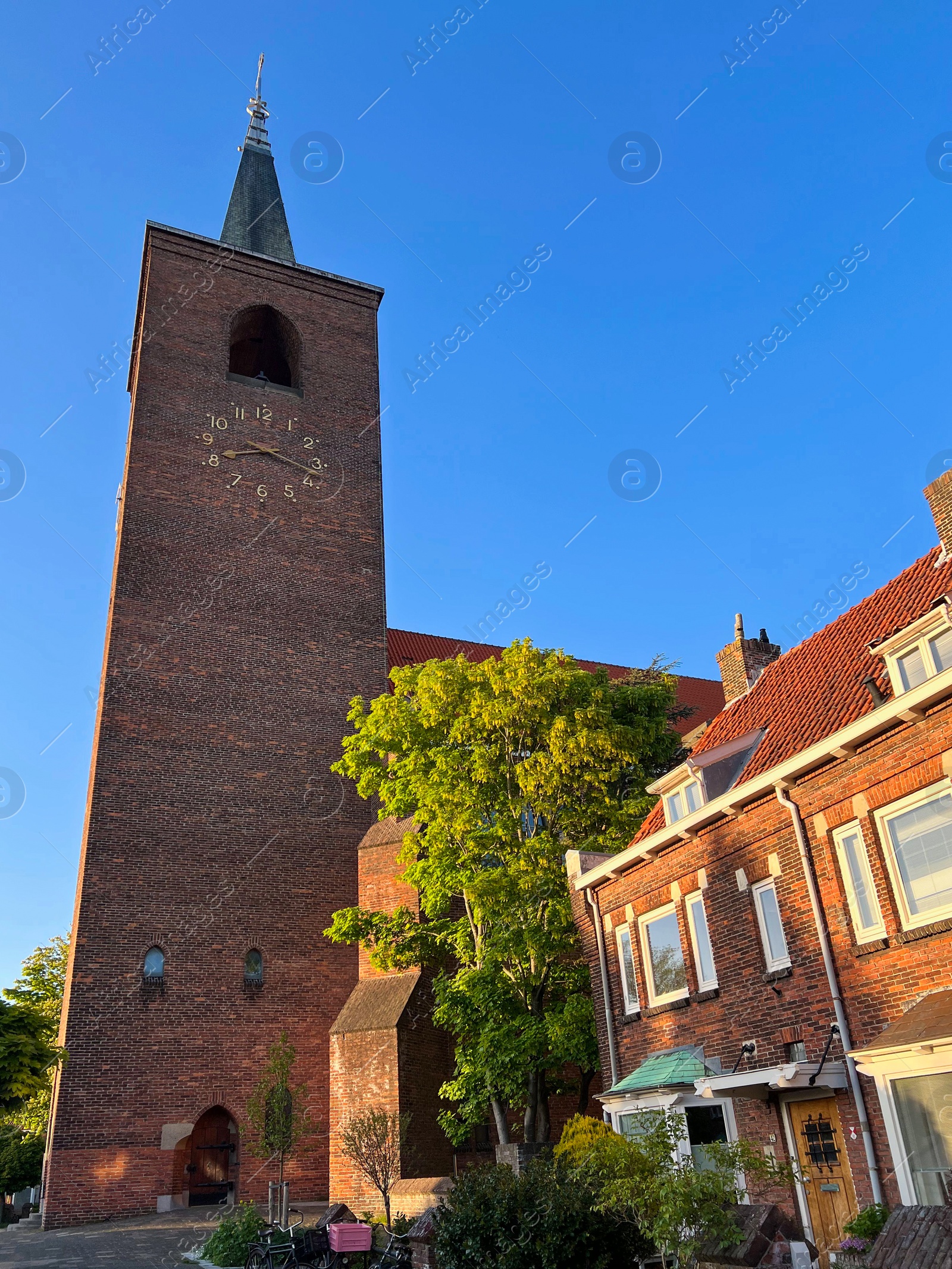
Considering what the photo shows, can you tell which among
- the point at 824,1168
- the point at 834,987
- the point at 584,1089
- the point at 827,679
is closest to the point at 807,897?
the point at 834,987

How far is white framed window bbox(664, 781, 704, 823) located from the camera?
15406mm

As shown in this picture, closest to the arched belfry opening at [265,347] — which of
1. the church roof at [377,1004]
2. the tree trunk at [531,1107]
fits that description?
the church roof at [377,1004]

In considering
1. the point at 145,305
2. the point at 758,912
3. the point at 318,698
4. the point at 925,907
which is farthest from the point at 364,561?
the point at 925,907

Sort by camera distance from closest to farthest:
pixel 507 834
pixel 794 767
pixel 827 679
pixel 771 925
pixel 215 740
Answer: pixel 794 767
pixel 771 925
pixel 827 679
pixel 507 834
pixel 215 740

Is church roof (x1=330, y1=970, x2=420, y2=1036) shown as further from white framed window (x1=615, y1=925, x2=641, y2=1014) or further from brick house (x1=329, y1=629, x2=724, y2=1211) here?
white framed window (x1=615, y1=925, x2=641, y2=1014)

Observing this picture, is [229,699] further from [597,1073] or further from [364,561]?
[597,1073]

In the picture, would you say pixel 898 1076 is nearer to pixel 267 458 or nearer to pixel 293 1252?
pixel 293 1252

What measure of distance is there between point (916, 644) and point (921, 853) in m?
2.39

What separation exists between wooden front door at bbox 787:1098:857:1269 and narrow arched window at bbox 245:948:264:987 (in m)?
15.9

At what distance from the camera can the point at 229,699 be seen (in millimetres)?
27906

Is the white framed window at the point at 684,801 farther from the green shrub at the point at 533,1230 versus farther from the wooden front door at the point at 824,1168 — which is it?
the green shrub at the point at 533,1230

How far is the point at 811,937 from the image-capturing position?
12.5 m

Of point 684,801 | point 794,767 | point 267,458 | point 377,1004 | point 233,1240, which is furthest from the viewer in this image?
point 267,458

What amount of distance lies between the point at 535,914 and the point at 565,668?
5169 millimetres
